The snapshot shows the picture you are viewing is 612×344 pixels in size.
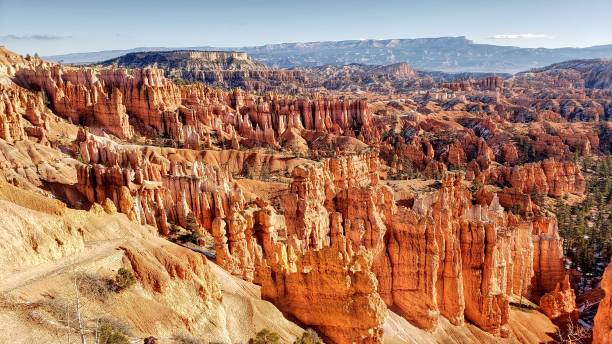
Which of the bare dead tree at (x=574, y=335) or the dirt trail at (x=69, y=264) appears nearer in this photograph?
the dirt trail at (x=69, y=264)

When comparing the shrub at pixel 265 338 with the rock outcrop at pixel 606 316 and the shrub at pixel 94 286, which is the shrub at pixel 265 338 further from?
the rock outcrop at pixel 606 316

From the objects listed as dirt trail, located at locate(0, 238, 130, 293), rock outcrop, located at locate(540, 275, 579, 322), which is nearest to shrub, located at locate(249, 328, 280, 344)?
dirt trail, located at locate(0, 238, 130, 293)

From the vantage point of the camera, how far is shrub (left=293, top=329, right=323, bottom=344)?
19.5 m

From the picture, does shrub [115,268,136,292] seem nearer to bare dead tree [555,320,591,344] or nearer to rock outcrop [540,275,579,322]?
bare dead tree [555,320,591,344]

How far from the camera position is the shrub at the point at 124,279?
712 inches

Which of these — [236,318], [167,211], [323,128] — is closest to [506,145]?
[323,128]

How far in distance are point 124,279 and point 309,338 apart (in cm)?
748

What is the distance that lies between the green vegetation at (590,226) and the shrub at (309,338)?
3498cm

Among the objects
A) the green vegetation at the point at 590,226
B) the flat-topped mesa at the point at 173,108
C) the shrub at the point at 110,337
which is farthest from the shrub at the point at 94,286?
the flat-topped mesa at the point at 173,108

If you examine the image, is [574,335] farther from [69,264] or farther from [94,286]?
[69,264]

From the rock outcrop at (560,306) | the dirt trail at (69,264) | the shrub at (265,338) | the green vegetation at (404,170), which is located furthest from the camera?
the green vegetation at (404,170)

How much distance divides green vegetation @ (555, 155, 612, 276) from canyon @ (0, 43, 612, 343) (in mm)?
2173

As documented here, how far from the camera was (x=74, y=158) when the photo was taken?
52406mm

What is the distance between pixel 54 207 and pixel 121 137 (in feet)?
184
